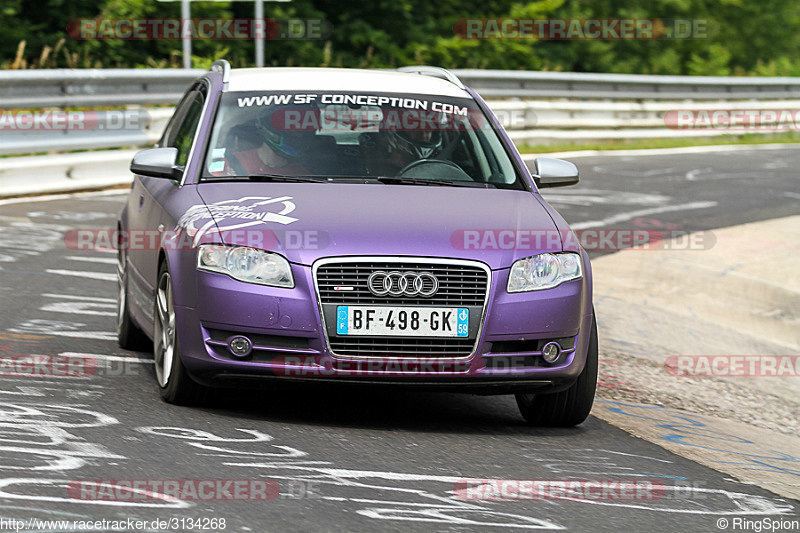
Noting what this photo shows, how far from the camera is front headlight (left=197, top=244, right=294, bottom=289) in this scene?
20.6ft

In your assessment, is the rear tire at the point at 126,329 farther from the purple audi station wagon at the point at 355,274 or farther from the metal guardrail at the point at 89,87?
the metal guardrail at the point at 89,87

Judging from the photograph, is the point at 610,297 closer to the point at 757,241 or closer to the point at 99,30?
the point at 757,241

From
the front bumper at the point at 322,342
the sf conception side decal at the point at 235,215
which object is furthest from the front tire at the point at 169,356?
the sf conception side decal at the point at 235,215

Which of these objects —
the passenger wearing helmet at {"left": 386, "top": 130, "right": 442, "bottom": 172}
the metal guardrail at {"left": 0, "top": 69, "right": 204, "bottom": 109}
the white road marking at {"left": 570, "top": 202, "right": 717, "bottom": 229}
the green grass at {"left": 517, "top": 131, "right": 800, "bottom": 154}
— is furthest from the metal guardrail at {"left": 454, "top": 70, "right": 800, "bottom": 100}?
the passenger wearing helmet at {"left": 386, "top": 130, "right": 442, "bottom": 172}

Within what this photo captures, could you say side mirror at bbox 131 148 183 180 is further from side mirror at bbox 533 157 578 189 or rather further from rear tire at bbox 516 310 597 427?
rear tire at bbox 516 310 597 427

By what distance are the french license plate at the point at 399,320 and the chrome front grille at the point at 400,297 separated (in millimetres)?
23

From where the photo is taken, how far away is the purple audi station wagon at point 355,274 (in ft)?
20.7

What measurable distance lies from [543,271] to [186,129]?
2558mm

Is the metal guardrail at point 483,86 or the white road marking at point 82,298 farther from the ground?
the metal guardrail at point 483,86

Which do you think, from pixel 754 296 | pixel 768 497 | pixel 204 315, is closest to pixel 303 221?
pixel 204 315

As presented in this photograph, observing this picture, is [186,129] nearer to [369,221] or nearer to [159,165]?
[159,165]

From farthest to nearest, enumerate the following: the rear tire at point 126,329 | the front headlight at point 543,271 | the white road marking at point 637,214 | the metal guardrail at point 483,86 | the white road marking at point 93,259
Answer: the metal guardrail at point 483,86 → the white road marking at point 637,214 → the white road marking at point 93,259 → the rear tire at point 126,329 → the front headlight at point 543,271

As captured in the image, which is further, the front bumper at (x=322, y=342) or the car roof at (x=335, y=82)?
the car roof at (x=335, y=82)

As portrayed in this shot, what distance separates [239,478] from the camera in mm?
5387
